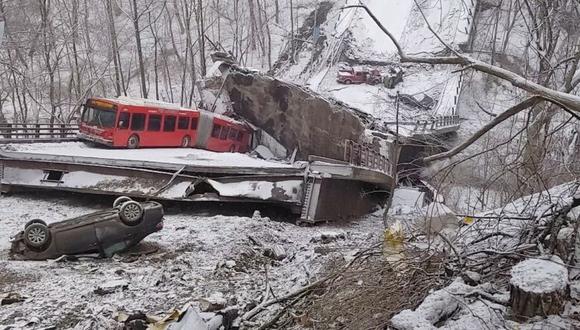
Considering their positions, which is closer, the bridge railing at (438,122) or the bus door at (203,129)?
the bus door at (203,129)

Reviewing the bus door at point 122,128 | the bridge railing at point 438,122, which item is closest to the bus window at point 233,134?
the bus door at point 122,128

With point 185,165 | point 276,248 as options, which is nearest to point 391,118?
point 185,165

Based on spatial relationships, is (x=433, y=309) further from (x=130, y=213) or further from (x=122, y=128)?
(x=122, y=128)

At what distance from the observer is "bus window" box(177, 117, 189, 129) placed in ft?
50.1

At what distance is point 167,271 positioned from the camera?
6652mm

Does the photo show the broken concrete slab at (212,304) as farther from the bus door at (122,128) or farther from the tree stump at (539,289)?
the bus door at (122,128)

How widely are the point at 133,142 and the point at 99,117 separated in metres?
1.06

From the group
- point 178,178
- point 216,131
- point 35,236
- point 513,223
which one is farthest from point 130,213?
point 216,131

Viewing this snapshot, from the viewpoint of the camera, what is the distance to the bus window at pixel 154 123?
14.4 meters

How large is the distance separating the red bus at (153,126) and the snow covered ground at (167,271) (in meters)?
4.07

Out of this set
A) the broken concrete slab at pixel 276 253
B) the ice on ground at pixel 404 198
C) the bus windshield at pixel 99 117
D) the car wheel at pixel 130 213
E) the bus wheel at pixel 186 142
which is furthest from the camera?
the bus wheel at pixel 186 142

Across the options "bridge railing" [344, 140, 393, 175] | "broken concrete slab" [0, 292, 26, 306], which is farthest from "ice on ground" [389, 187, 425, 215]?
"broken concrete slab" [0, 292, 26, 306]

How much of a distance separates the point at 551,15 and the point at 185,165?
8.38 m

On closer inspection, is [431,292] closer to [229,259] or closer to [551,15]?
→ [229,259]
